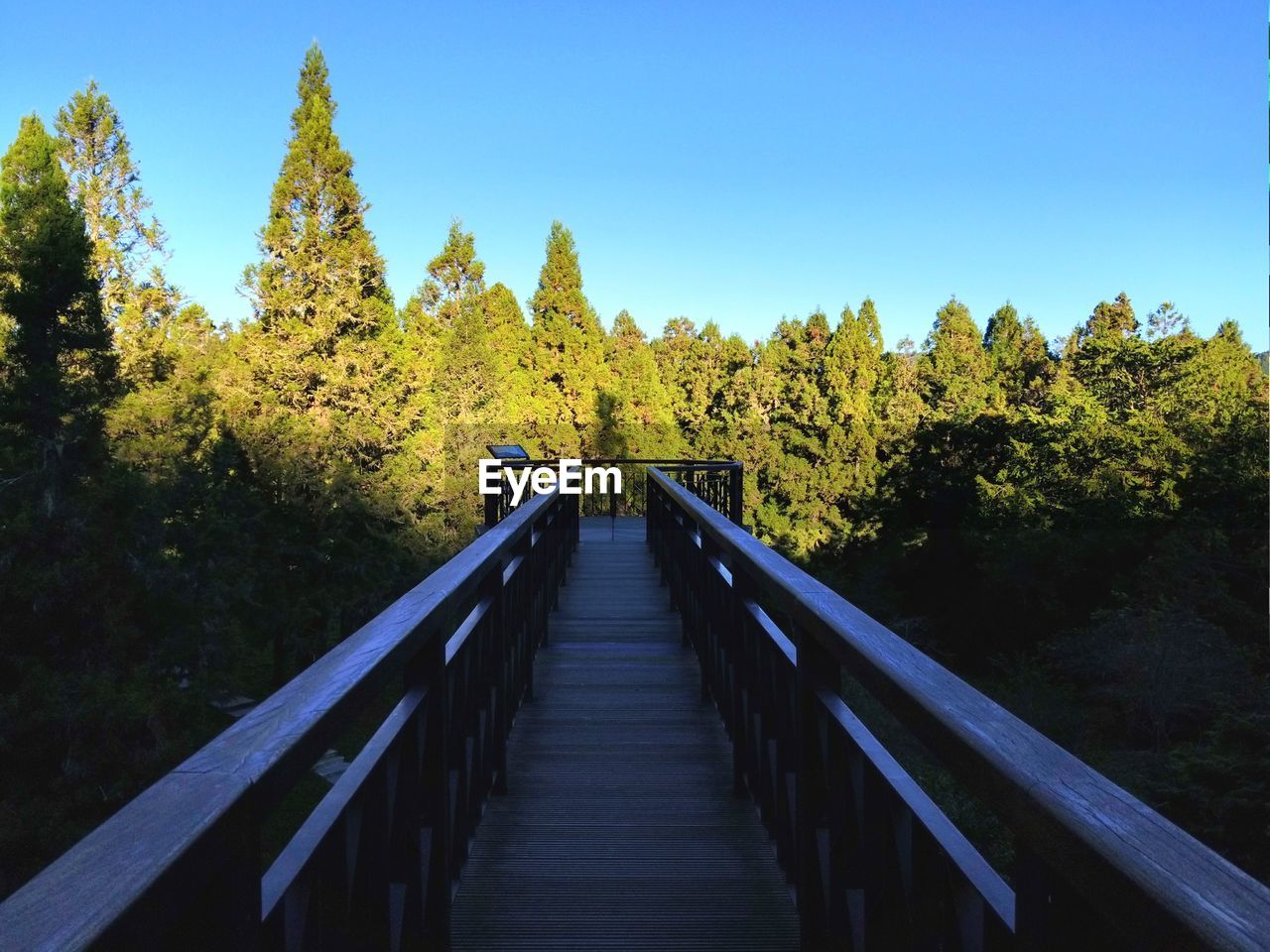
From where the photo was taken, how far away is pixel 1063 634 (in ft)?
73.5

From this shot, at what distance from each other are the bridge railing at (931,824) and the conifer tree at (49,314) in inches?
712

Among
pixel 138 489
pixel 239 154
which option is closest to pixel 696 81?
pixel 239 154

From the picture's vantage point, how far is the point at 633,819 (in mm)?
2961

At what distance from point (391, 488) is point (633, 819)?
20.7m

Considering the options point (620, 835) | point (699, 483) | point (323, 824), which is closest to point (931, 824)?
point (323, 824)

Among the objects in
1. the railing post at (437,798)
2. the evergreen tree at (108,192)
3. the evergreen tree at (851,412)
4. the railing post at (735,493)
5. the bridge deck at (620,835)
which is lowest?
the bridge deck at (620,835)

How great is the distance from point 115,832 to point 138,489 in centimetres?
1904

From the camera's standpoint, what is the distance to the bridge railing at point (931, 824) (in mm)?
706

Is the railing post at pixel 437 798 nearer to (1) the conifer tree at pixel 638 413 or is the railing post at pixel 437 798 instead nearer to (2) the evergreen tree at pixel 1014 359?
(1) the conifer tree at pixel 638 413

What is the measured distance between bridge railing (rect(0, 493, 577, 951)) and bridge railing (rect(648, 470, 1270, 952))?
2.58ft

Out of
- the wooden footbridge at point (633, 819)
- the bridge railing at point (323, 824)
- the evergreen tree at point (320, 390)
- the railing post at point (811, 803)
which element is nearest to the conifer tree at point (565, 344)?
the evergreen tree at point (320, 390)

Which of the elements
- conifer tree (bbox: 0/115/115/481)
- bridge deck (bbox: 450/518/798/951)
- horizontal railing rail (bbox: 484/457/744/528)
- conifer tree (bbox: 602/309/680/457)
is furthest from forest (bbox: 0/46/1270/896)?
bridge deck (bbox: 450/518/798/951)

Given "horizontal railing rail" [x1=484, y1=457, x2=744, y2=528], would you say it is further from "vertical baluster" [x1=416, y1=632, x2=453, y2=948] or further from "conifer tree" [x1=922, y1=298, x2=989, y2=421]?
"conifer tree" [x1=922, y1=298, x2=989, y2=421]

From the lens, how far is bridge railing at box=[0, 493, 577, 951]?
0.68 meters
